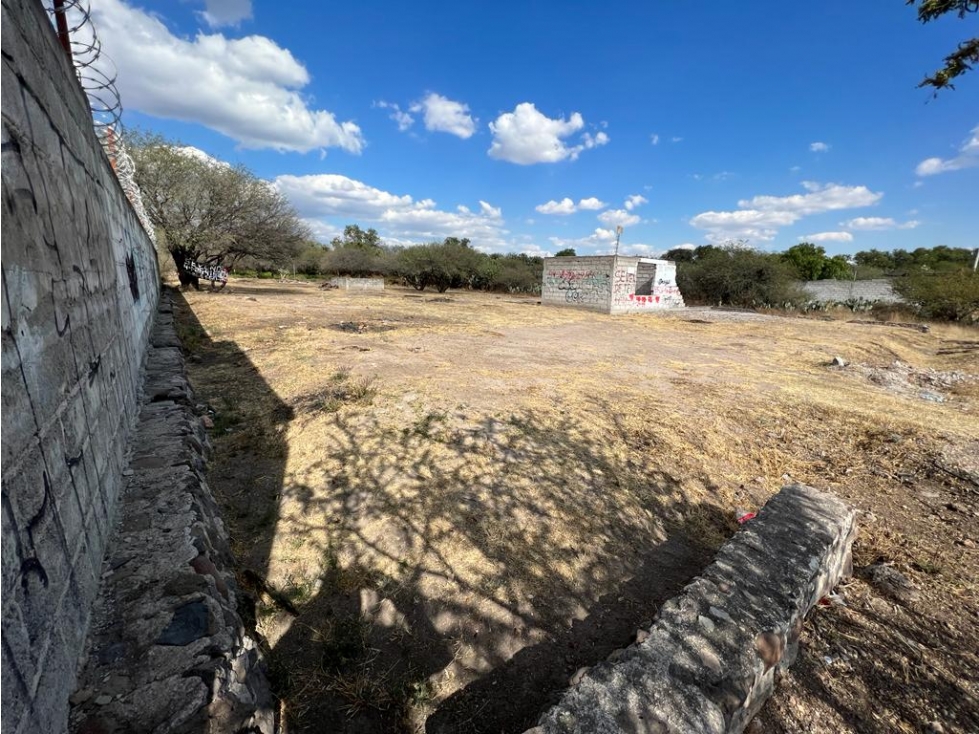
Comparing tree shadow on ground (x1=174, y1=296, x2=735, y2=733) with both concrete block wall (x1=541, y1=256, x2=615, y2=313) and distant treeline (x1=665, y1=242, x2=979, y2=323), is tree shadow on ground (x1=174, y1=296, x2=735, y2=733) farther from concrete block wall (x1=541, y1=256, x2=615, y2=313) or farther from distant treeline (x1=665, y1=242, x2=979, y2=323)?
distant treeline (x1=665, y1=242, x2=979, y2=323)

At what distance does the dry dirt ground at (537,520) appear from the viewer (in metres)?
2.02

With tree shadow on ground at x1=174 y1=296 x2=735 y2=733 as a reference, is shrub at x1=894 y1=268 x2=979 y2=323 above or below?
above

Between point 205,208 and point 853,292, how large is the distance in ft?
111

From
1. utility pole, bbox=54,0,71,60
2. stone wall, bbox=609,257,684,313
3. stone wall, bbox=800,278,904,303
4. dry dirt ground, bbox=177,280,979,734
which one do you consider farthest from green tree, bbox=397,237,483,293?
utility pole, bbox=54,0,71,60

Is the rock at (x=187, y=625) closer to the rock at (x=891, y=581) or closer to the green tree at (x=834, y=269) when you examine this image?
the rock at (x=891, y=581)

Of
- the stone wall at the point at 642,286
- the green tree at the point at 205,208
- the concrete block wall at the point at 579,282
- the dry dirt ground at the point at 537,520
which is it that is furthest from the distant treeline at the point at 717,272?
the dry dirt ground at the point at 537,520

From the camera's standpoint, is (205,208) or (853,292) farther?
(853,292)

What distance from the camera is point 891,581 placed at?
Result: 2705mm

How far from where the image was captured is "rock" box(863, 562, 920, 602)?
2.60 metres

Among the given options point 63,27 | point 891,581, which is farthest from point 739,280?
point 63,27

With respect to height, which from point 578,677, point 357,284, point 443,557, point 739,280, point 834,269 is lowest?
point 443,557

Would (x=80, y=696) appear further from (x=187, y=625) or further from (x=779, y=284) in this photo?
(x=779, y=284)

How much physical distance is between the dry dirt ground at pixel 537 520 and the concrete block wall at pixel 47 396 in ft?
3.45

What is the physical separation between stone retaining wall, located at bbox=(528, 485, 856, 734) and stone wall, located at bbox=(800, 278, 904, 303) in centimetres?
2683
